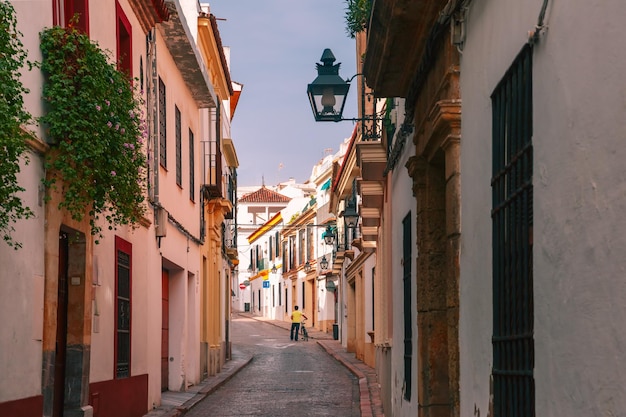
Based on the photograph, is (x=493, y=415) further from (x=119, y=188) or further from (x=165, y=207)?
(x=165, y=207)

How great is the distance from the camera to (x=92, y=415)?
10.6 meters

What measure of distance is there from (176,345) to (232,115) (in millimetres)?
16281

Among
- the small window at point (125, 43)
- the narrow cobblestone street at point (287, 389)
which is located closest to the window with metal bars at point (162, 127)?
the small window at point (125, 43)

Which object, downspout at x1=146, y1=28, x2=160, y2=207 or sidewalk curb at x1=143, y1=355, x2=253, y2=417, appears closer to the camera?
downspout at x1=146, y1=28, x2=160, y2=207

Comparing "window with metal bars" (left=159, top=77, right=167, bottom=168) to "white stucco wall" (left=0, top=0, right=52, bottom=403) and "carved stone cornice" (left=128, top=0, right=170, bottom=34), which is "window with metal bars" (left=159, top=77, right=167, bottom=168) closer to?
"carved stone cornice" (left=128, top=0, right=170, bottom=34)

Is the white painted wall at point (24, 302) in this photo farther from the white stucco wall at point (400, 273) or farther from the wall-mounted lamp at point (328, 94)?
the wall-mounted lamp at point (328, 94)

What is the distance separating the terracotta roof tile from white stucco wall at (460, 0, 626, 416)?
74.3 metres

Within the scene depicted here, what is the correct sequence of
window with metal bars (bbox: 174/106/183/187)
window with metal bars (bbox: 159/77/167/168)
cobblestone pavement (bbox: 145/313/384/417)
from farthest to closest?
1. window with metal bars (bbox: 174/106/183/187)
2. window with metal bars (bbox: 159/77/167/168)
3. cobblestone pavement (bbox: 145/313/384/417)

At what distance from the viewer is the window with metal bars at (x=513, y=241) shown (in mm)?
4734

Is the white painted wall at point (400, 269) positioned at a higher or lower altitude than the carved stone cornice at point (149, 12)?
lower

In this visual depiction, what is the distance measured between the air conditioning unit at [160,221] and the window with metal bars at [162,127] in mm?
871

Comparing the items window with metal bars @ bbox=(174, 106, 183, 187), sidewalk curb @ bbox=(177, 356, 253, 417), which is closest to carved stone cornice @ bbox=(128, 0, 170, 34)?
window with metal bars @ bbox=(174, 106, 183, 187)

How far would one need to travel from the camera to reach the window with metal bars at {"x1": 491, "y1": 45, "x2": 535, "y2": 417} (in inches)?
186

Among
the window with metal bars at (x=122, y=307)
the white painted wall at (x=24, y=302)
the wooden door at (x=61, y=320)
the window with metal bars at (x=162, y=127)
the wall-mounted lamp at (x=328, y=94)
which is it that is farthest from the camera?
the window with metal bars at (x=162, y=127)
